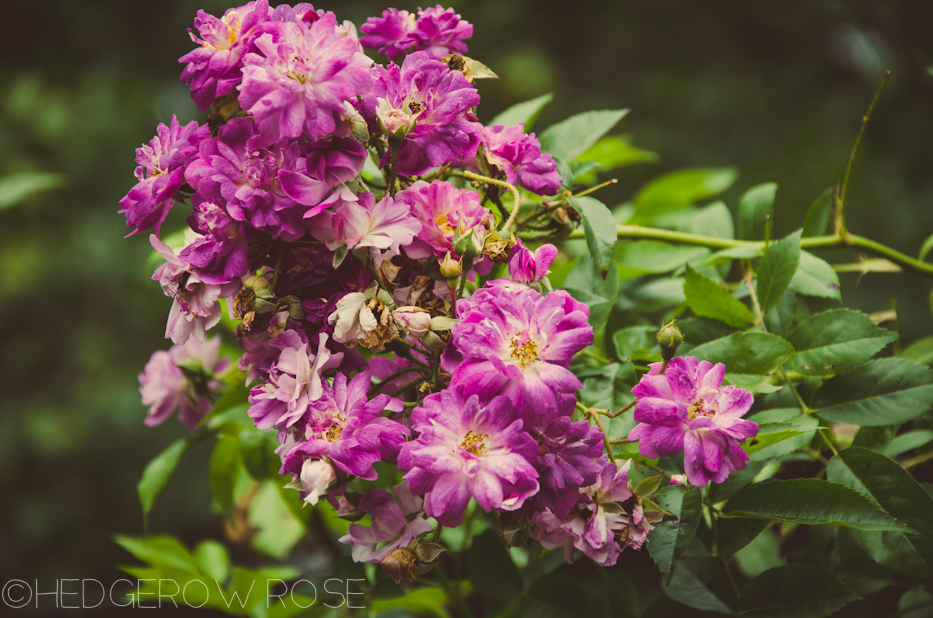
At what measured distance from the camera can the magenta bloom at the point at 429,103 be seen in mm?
319

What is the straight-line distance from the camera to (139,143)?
5.64 feet

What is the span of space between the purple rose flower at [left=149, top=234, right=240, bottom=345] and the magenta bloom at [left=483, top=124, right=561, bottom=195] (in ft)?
0.51

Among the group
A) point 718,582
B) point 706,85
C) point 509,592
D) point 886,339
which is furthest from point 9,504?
point 706,85

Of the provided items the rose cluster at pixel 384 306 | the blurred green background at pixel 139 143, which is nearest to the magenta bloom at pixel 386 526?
the rose cluster at pixel 384 306

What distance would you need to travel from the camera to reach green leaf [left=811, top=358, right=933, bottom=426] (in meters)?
0.38

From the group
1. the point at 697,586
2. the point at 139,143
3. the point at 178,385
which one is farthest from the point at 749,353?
the point at 139,143

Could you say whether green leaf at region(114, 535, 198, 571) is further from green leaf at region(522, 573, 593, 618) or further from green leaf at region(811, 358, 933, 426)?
green leaf at region(811, 358, 933, 426)

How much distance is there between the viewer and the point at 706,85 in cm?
175

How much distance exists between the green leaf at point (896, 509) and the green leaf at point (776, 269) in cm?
10

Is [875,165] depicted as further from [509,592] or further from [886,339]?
[509,592]

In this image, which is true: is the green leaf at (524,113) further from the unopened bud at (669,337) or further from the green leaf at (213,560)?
the green leaf at (213,560)

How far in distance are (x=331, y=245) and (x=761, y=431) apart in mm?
252

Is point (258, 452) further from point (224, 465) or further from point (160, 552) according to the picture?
point (160, 552)

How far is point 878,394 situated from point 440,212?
291 mm
